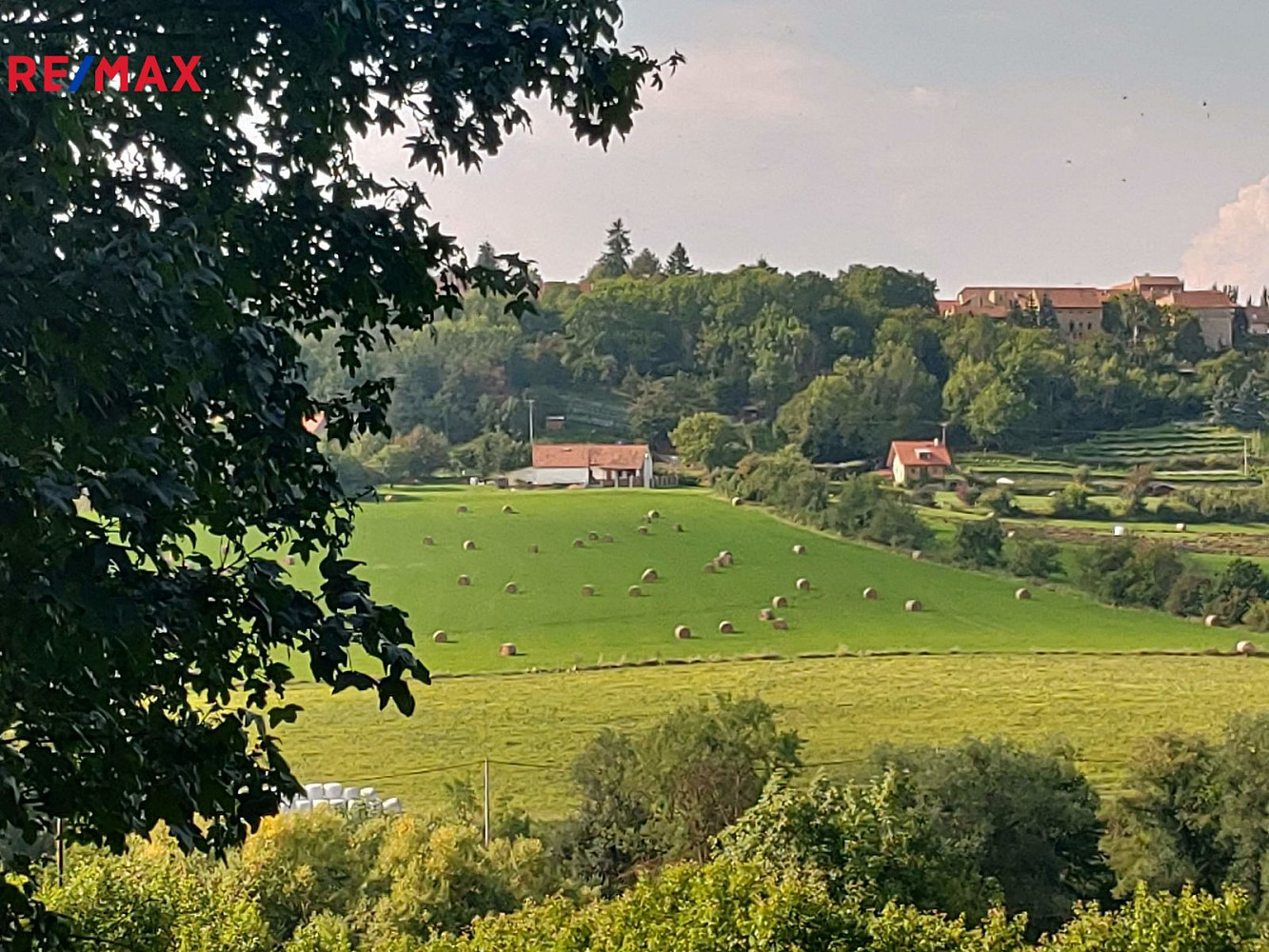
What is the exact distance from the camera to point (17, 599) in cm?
238

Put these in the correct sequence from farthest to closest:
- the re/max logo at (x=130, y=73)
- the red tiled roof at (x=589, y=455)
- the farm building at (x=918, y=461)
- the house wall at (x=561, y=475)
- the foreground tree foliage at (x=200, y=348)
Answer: the farm building at (x=918, y=461)
the red tiled roof at (x=589, y=455)
the house wall at (x=561, y=475)
the re/max logo at (x=130, y=73)
the foreground tree foliage at (x=200, y=348)

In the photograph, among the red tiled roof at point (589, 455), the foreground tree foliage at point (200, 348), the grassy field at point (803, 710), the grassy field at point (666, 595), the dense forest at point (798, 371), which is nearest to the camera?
the foreground tree foliage at point (200, 348)

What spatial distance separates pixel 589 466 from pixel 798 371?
1078 centimetres

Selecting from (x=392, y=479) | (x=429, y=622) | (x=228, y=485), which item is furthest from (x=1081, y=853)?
(x=392, y=479)

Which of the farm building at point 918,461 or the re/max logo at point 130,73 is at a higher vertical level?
the re/max logo at point 130,73

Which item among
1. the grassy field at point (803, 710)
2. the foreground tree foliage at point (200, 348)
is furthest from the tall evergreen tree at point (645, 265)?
the foreground tree foliage at point (200, 348)

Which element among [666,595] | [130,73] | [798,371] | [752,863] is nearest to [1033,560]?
[666,595]

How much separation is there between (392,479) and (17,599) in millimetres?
38047

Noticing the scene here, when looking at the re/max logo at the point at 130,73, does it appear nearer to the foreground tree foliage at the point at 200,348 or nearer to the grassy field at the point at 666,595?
the foreground tree foliage at the point at 200,348

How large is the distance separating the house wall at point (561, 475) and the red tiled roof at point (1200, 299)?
27.4 meters

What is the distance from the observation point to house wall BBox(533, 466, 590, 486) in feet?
146

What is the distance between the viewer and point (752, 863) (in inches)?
394

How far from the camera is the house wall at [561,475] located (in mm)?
44366

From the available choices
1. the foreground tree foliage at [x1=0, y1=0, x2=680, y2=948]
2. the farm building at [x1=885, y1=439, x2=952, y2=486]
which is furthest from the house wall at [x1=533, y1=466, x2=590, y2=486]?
the foreground tree foliage at [x1=0, y1=0, x2=680, y2=948]
